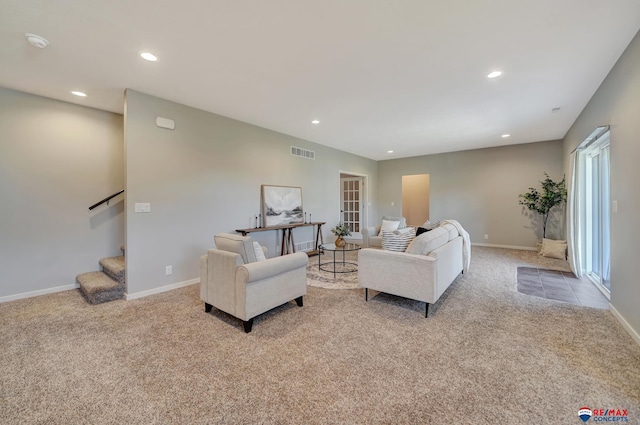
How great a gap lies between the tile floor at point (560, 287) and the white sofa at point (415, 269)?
131 centimetres

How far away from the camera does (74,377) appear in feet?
5.88

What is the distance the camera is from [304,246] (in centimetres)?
570

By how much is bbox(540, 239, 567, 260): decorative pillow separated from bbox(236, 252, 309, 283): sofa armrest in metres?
5.65

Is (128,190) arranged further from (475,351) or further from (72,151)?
(475,351)

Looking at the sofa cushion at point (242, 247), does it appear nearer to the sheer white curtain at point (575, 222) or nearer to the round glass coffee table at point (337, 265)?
the round glass coffee table at point (337, 265)

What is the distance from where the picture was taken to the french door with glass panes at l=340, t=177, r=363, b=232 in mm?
7941

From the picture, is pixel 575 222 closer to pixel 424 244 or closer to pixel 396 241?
pixel 424 244

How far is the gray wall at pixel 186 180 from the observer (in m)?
3.25

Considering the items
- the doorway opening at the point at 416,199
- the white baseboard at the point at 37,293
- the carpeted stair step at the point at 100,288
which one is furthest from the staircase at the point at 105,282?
the doorway opening at the point at 416,199

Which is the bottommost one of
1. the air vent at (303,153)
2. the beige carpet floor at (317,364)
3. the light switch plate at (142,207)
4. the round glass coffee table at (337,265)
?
the beige carpet floor at (317,364)

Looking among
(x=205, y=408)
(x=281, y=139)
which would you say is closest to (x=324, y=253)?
(x=281, y=139)

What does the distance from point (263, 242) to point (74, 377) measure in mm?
3171

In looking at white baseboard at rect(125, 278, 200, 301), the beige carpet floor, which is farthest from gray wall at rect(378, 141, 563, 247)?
white baseboard at rect(125, 278, 200, 301)

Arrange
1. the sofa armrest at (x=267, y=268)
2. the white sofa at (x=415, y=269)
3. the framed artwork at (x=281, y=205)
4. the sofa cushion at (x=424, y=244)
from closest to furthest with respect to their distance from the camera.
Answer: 1. the sofa armrest at (x=267, y=268)
2. the white sofa at (x=415, y=269)
3. the sofa cushion at (x=424, y=244)
4. the framed artwork at (x=281, y=205)
